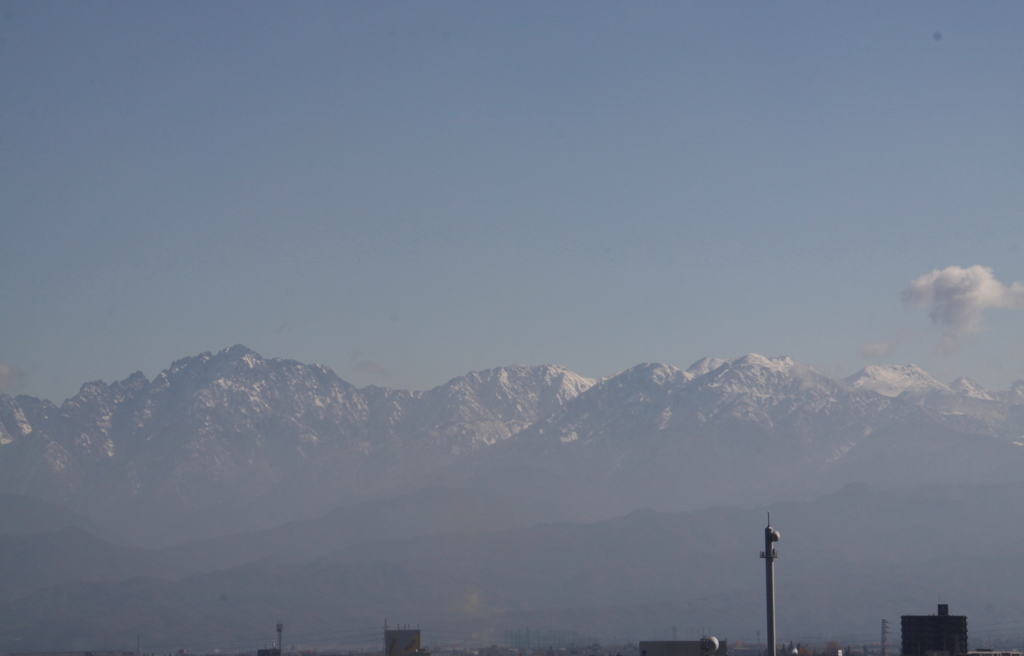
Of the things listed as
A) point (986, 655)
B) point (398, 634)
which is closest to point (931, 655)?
point (986, 655)

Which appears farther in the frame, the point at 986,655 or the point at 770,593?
the point at 986,655

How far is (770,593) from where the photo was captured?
109188 mm

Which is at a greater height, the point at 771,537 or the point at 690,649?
the point at 771,537

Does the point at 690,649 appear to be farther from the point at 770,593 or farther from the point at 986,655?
the point at 986,655

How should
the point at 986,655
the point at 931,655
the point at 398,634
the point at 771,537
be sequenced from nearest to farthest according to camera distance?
the point at 771,537 < the point at 398,634 < the point at 986,655 < the point at 931,655

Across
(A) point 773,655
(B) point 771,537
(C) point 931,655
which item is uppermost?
(B) point 771,537

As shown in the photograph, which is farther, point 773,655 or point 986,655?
point 986,655

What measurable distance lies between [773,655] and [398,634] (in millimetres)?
49313

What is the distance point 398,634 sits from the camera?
144 m

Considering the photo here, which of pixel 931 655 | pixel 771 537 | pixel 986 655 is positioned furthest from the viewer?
pixel 931 655

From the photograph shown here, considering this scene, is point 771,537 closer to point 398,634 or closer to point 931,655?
point 398,634

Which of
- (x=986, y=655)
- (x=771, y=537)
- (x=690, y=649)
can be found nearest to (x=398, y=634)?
(x=690, y=649)

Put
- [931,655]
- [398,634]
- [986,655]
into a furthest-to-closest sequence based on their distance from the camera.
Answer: [931,655] → [986,655] → [398,634]

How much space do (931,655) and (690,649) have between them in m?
95.2
